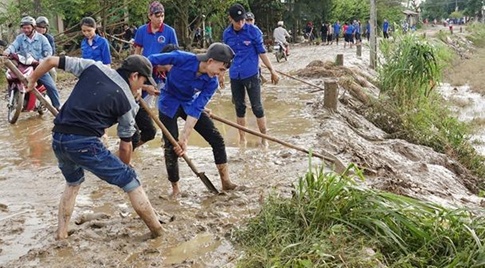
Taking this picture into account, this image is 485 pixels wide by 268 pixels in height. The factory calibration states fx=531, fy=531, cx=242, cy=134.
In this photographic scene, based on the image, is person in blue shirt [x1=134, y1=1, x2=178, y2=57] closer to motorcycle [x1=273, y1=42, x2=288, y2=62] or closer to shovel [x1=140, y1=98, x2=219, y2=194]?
shovel [x1=140, y1=98, x2=219, y2=194]

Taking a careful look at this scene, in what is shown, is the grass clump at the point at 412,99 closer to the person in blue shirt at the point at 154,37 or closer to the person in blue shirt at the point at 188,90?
the person in blue shirt at the point at 154,37

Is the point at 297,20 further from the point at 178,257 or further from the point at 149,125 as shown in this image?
the point at 178,257

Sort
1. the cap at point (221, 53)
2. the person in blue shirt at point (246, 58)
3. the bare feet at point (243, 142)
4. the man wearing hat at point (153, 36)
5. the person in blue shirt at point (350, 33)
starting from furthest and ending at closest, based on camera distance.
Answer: the person in blue shirt at point (350, 33) → the bare feet at point (243, 142) → the person in blue shirt at point (246, 58) → the man wearing hat at point (153, 36) → the cap at point (221, 53)

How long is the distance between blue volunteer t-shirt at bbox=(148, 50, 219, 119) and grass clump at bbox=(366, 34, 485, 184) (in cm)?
521

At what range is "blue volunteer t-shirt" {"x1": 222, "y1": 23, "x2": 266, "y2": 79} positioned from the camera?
6.64 m

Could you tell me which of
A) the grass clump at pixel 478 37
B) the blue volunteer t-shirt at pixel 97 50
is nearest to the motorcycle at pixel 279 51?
the blue volunteer t-shirt at pixel 97 50

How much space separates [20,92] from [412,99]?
6.69m

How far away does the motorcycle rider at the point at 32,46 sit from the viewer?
7.98m

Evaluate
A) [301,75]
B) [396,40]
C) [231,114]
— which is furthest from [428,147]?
[301,75]

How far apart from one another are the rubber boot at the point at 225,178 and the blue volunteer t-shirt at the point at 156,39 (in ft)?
5.94

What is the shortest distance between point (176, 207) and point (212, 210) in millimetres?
350

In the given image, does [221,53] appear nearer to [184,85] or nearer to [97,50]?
[184,85]

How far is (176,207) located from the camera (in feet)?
15.7

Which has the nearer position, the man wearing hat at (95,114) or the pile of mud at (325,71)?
the man wearing hat at (95,114)
